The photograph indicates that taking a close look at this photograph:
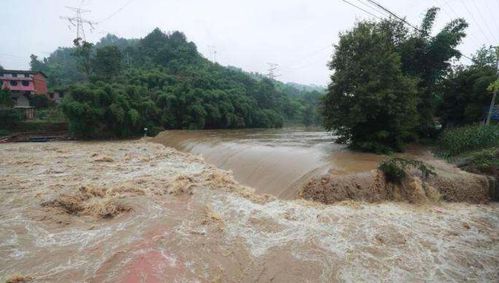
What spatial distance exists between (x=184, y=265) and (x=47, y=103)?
36.9 meters

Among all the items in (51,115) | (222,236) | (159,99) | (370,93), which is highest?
(159,99)

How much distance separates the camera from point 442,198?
387 inches

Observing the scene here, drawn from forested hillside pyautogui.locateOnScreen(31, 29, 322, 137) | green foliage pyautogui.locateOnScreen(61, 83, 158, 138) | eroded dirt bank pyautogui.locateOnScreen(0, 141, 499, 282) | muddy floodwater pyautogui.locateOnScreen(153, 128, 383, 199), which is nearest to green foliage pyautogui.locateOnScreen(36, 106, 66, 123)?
forested hillside pyautogui.locateOnScreen(31, 29, 322, 137)

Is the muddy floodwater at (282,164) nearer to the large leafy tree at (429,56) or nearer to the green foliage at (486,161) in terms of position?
the green foliage at (486,161)

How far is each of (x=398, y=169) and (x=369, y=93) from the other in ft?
16.5

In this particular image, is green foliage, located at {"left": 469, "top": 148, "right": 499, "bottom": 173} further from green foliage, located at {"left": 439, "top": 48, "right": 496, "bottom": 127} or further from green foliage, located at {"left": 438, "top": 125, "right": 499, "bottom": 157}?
green foliage, located at {"left": 439, "top": 48, "right": 496, "bottom": 127}

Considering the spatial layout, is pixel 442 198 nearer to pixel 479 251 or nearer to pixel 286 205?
pixel 479 251

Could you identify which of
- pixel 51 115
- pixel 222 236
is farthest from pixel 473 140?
pixel 51 115

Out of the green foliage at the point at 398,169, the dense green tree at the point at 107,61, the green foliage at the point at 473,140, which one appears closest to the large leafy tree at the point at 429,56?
the green foliage at the point at 473,140

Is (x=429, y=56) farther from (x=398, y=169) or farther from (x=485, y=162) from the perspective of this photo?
(x=398, y=169)

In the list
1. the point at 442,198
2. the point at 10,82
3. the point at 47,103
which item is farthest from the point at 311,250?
the point at 10,82

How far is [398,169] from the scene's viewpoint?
973 cm

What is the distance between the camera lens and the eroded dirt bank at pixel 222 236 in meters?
6.00

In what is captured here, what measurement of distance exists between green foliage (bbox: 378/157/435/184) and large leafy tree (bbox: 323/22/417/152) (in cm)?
427
